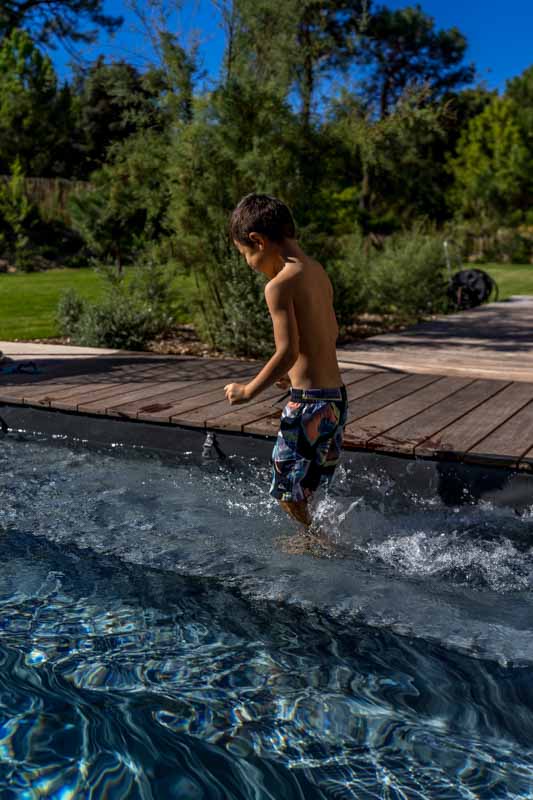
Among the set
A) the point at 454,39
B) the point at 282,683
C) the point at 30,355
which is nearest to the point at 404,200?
the point at 454,39

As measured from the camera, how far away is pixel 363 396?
537cm

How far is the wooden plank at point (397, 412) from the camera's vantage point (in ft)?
14.3

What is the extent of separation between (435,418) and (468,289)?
7876 millimetres

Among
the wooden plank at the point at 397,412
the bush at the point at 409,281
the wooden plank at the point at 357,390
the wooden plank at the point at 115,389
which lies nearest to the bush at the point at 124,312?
the wooden plank at the point at 115,389

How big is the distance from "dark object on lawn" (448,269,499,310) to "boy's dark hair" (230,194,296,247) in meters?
9.42

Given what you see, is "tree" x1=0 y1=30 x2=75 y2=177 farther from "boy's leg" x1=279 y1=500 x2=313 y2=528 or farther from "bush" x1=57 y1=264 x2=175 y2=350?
"boy's leg" x1=279 y1=500 x2=313 y2=528

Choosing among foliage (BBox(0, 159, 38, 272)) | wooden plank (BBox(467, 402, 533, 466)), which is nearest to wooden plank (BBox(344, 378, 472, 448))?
wooden plank (BBox(467, 402, 533, 466))

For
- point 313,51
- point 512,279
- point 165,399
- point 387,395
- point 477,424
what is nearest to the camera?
point 477,424

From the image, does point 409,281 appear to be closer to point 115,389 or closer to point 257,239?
point 115,389

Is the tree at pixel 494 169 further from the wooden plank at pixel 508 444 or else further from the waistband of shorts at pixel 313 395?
the waistband of shorts at pixel 313 395

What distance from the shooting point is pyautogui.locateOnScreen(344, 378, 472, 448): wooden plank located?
14.3 feet

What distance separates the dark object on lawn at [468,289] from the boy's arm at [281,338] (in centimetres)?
949

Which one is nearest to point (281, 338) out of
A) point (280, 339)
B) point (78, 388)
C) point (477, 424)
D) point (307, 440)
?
point (280, 339)

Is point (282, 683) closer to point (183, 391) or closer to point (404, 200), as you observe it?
point (183, 391)
